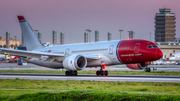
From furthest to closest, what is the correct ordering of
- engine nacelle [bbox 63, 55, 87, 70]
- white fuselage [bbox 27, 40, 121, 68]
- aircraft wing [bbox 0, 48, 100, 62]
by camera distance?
aircraft wing [bbox 0, 48, 100, 62] < white fuselage [bbox 27, 40, 121, 68] < engine nacelle [bbox 63, 55, 87, 70]

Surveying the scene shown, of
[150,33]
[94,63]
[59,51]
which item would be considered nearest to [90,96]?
[94,63]

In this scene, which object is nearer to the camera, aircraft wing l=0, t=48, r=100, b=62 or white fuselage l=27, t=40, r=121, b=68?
white fuselage l=27, t=40, r=121, b=68

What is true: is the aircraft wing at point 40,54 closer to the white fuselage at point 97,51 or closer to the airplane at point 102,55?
the airplane at point 102,55

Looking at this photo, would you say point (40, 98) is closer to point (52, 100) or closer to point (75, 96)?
point (52, 100)

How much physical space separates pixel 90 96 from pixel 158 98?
301cm

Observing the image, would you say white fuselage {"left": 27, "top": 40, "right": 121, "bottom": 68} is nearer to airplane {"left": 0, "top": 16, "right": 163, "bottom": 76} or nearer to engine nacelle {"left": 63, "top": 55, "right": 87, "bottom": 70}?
airplane {"left": 0, "top": 16, "right": 163, "bottom": 76}

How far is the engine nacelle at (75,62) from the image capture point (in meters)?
36.6

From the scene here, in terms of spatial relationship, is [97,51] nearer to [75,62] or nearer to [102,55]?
[102,55]

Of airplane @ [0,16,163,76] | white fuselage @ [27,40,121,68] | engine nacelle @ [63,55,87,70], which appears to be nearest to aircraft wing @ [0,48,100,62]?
airplane @ [0,16,163,76]

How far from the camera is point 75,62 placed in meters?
36.6

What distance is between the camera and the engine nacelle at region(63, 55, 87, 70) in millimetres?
36625

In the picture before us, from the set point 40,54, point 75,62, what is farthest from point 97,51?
point 40,54

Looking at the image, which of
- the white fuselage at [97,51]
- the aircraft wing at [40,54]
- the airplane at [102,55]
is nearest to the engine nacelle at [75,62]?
the airplane at [102,55]

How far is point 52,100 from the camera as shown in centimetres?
1384
